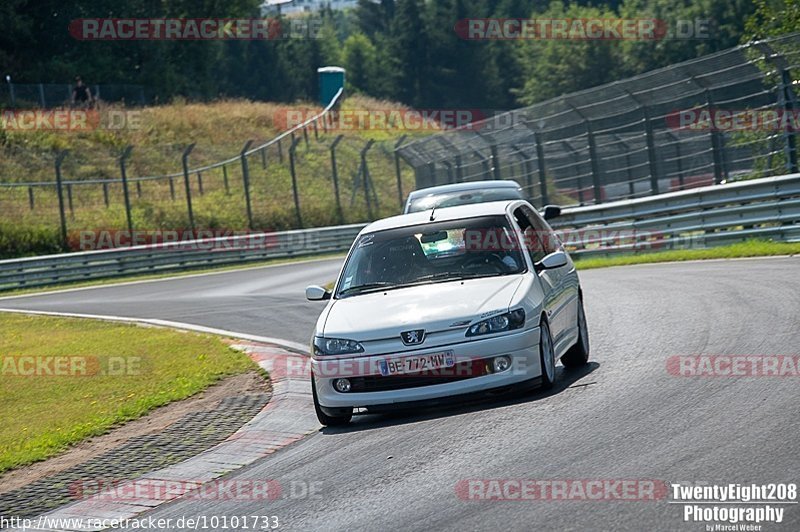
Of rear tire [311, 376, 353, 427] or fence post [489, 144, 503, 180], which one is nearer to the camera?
rear tire [311, 376, 353, 427]

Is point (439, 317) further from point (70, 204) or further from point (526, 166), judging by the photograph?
point (70, 204)

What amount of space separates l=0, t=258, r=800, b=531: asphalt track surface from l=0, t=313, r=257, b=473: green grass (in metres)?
2.48

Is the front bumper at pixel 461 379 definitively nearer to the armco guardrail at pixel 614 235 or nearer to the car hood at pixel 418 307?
the car hood at pixel 418 307

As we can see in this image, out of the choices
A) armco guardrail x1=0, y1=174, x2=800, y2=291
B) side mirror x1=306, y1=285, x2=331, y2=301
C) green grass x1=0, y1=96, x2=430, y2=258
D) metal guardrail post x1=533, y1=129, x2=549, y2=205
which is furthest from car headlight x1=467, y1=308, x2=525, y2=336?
green grass x1=0, y1=96, x2=430, y2=258

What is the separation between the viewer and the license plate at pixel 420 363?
341 inches

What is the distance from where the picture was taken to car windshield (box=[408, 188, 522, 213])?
52.3ft

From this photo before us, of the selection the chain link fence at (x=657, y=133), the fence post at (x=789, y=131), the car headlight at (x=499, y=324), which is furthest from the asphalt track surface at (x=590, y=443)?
the chain link fence at (x=657, y=133)

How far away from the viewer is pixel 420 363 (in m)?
8.68

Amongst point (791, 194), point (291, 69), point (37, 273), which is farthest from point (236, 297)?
point (291, 69)

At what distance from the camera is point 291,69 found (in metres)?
106

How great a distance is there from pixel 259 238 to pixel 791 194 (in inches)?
781

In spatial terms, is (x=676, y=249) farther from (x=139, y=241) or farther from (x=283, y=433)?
(x=139, y=241)

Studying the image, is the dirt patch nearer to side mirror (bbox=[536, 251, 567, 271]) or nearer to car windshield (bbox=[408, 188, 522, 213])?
side mirror (bbox=[536, 251, 567, 271])

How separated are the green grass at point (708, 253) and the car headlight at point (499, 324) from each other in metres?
10.2
